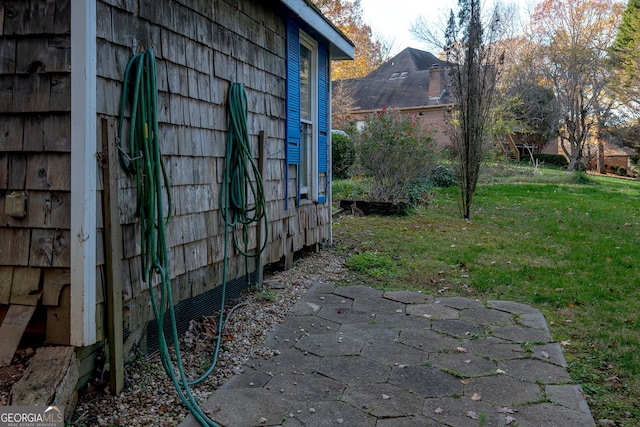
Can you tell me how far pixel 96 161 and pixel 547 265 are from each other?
467cm

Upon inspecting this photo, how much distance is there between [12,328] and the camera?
226 centimetres

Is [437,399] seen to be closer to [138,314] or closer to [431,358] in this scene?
[431,358]

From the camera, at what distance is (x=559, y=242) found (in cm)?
640

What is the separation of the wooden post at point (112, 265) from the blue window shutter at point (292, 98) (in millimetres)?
2440

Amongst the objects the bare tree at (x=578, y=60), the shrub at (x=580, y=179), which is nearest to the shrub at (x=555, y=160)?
the bare tree at (x=578, y=60)

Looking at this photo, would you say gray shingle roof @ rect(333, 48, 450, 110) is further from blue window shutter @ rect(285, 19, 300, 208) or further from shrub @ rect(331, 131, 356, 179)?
blue window shutter @ rect(285, 19, 300, 208)

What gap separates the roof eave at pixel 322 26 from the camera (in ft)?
14.5

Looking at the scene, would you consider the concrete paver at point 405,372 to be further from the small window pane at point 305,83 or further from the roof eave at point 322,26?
the roof eave at point 322,26

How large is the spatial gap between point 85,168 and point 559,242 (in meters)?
5.98

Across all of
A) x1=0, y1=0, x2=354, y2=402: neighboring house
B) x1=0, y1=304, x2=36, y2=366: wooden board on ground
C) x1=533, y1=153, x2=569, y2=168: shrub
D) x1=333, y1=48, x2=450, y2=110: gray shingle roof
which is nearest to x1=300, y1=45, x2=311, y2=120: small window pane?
x1=0, y1=0, x2=354, y2=402: neighboring house

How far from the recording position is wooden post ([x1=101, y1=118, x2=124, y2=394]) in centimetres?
232

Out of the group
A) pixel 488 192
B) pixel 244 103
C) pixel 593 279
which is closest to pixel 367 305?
pixel 244 103

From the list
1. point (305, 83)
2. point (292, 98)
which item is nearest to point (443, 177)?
point (305, 83)

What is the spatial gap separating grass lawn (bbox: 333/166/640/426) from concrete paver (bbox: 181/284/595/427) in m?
0.22
